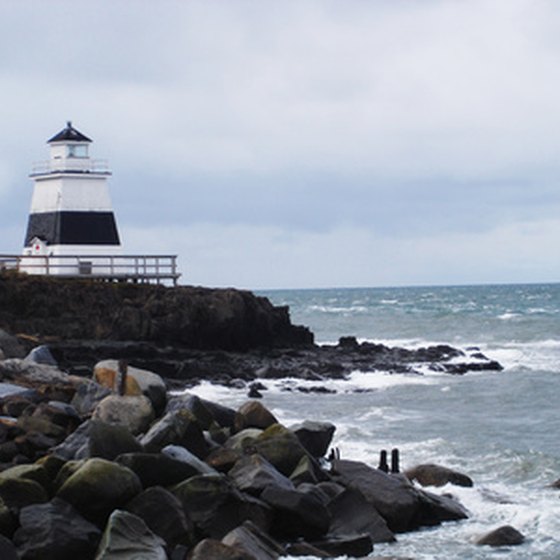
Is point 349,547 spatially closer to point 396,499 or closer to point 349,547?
point 349,547

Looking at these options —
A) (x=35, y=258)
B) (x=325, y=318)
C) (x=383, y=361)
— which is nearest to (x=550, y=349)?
(x=383, y=361)

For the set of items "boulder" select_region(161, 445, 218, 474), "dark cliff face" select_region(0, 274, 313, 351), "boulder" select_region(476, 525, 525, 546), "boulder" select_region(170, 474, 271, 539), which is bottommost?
"boulder" select_region(476, 525, 525, 546)

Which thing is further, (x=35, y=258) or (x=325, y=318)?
(x=325, y=318)

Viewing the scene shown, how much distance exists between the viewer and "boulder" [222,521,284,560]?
12070mm

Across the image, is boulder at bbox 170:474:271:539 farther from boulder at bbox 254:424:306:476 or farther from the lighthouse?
the lighthouse

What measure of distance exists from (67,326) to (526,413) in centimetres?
1338

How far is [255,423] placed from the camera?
1648 centimetres

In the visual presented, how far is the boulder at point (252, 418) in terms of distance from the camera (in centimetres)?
1648

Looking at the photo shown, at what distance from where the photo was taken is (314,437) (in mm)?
16609

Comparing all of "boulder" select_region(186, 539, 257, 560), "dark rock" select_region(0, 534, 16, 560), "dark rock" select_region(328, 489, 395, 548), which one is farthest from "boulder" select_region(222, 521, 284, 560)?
"dark rock" select_region(0, 534, 16, 560)

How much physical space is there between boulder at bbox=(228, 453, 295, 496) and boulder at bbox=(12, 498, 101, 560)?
6.41 ft

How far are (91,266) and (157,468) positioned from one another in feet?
83.5

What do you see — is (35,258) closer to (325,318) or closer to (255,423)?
(255,423)

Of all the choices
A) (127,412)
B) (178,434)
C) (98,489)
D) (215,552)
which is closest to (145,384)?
(127,412)
